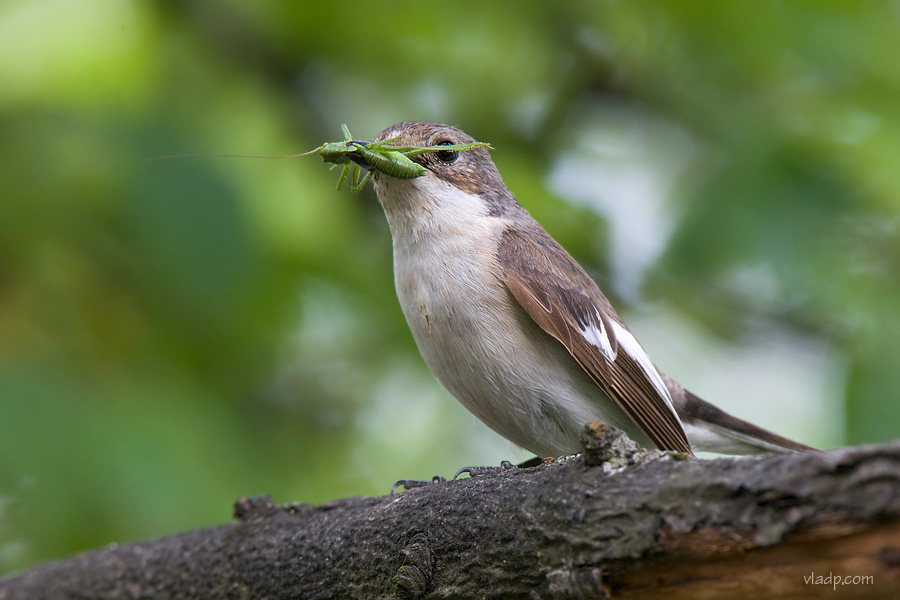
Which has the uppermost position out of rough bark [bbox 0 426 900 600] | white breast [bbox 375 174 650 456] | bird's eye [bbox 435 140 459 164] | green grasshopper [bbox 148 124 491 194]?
bird's eye [bbox 435 140 459 164]

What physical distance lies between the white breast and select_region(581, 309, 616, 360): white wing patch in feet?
0.46

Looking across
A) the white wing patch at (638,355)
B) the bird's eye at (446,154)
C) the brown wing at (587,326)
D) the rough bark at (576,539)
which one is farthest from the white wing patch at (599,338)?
the rough bark at (576,539)

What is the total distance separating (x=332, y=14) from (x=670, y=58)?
1.90 m

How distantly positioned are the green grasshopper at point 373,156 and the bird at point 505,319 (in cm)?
8

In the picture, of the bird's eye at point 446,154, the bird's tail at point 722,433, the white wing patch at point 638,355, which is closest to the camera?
the white wing patch at point 638,355

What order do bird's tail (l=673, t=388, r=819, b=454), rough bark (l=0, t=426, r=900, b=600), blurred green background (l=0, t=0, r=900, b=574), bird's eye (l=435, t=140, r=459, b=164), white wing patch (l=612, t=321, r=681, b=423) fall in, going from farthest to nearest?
bird's tail (l=673, t=388, r=819, b=454), bird's eye (l=435, t=140, r=459, b=164), white wing patch (l=612, t=321, r=681, b=423), blurred green background (l=0, t=0, r=900, b=574), rough bark (l=0, t=426, r=900, b=600)

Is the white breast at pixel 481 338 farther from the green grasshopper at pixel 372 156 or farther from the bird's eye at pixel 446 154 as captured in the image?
the bird's eye at pixel 446 154

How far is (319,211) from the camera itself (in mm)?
4539

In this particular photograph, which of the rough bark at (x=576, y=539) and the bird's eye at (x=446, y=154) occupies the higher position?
the bird's eye at (x=446, y=154)

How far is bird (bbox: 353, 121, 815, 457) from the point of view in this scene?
13.5 feet

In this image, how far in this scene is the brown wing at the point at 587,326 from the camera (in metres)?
4.11

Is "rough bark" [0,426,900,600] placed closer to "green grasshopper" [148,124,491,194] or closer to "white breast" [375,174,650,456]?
"white breast" [375,174,650,456]

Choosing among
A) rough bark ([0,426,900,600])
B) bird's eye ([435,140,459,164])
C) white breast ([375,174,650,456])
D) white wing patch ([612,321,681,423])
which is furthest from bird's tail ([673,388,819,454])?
rough bark ([0,426,900,600])

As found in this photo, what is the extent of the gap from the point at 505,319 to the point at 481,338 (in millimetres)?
165
